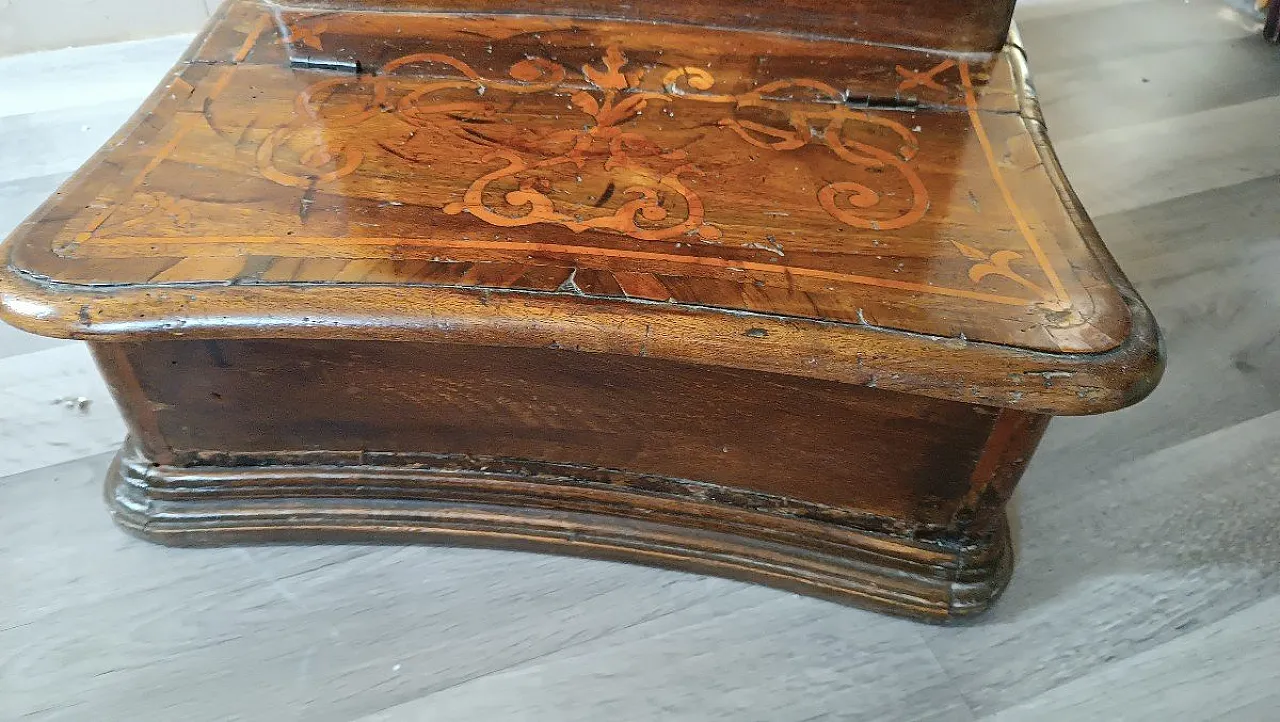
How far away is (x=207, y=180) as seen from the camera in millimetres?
882

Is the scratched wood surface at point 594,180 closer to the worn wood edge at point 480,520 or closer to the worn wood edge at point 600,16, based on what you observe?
the worn wood edge at point 600,16

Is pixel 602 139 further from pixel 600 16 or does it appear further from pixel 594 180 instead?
pixel 600 16

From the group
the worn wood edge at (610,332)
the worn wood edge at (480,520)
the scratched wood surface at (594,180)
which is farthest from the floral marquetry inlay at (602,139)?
the worn wood edge at (480,520)

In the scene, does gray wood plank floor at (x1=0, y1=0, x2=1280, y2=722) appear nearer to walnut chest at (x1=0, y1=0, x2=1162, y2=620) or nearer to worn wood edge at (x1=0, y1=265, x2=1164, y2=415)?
walnut chest at (x1=0, y1=0, x2=1162, y2=620)

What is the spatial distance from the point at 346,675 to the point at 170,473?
0.98 ft

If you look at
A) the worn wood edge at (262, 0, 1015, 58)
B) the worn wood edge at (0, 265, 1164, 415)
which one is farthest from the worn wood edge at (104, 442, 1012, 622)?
the worn wood edge at (262, 0, 1015, 58)

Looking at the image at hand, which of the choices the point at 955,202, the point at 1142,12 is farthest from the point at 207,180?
the point at 1142,12

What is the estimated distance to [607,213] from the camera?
84 centimetres

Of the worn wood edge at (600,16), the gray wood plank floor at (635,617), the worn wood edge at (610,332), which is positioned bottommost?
the gray wood plank floor at (635,617)

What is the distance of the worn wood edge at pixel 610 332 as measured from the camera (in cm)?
73

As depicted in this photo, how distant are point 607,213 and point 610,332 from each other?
14 cm

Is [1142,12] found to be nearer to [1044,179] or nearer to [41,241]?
[1044,179]

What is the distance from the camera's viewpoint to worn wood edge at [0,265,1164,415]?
732 millimetres

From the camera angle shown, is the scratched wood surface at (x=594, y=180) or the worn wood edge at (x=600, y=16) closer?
the scratched wood surface at (x=594, y=180)
